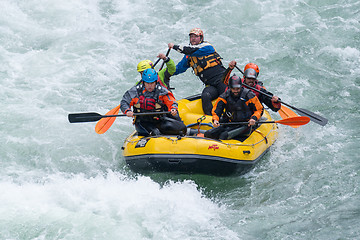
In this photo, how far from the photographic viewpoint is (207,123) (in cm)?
836

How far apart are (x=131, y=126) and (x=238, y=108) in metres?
2.68

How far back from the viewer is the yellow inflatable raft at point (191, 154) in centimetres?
738

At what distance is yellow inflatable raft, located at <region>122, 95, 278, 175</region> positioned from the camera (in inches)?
291

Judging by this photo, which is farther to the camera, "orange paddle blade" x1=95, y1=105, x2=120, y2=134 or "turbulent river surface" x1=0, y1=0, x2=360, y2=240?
"orange paddle blade" x1=95, y1=105, x2=120, y2=134

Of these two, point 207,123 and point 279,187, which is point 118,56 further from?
point 279,187

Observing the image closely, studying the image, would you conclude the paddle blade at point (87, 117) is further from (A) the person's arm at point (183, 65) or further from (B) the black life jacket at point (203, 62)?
(B) the black life jacket at point (203, 62)

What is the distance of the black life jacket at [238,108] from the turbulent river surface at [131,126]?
793mm

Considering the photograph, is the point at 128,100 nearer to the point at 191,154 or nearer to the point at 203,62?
the point at 191,154

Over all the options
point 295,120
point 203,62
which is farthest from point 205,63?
point 295,120

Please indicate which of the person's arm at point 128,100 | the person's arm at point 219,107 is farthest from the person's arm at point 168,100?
the person's arm at point 219,107

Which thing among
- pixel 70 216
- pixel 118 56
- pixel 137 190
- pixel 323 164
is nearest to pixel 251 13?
pixel 118 56

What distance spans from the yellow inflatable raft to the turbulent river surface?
0.21 m

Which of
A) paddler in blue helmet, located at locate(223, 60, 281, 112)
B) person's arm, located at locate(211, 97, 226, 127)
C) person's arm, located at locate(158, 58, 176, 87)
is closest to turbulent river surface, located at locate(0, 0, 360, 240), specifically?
paddler in blue helmet, located at locate(223, 60, 281, 112)

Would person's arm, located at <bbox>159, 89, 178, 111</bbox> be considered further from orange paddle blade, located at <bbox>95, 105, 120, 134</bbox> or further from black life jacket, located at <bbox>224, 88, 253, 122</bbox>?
orange paddle blade, located at <bbox>95, 105, 120, 134</bbox>
